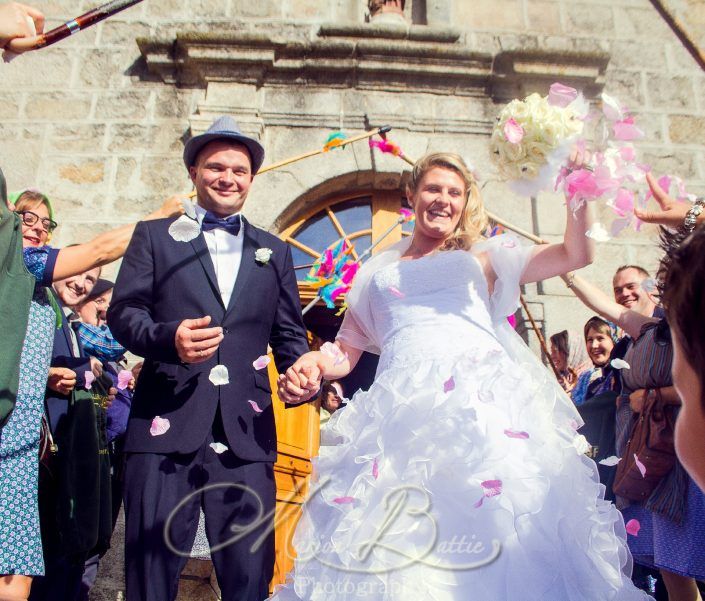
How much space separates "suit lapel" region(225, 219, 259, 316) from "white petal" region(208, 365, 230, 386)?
243mm

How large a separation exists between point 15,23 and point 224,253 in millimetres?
1046

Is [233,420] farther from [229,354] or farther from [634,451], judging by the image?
[634,451]

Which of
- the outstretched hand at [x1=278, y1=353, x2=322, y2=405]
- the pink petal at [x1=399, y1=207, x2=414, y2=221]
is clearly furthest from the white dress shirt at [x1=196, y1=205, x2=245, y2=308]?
the pink petal at [x1=399, y1=207, x2=414, y2=221]

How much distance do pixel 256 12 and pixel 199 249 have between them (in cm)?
451

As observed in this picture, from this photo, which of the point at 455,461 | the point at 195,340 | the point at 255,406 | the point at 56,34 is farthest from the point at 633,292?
the point at 56,34

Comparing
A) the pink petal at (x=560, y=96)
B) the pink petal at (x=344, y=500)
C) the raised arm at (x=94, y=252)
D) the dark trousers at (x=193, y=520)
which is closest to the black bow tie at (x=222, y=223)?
the raised arm at (x=94, y=252)

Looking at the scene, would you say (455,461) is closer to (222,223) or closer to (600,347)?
(222,223)

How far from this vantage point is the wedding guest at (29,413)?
87.7 inches

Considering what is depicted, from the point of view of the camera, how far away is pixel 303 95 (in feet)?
19.4

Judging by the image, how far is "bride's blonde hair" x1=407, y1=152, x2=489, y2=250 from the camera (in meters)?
2.80

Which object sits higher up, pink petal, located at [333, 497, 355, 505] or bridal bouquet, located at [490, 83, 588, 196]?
bridal bouquet, located at [490, 83, 588, 196]

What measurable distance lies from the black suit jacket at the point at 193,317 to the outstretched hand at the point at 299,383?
0.10 m

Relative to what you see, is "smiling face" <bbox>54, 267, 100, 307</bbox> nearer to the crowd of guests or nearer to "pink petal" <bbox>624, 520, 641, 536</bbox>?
the crowd of guests

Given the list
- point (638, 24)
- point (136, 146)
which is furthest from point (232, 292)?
point (638, 24)
